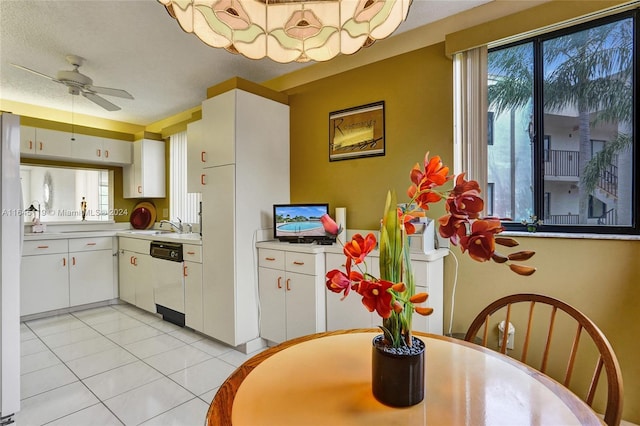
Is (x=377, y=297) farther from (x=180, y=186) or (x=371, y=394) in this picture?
(x=180, y=186)

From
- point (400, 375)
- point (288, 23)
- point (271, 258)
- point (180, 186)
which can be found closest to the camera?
point (400, 375)

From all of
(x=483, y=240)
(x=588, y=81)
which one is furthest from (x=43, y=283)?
(x=588, y=81)

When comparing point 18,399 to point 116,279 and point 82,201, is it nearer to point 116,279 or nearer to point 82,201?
point 116,279

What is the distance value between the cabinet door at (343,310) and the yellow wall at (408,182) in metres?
0.48

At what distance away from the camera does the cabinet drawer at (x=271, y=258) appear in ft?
8.98

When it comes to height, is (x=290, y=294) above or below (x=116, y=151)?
below

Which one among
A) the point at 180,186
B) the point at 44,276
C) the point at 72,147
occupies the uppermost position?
the point at 72,147

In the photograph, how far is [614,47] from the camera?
189 cm

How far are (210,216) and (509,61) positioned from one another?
8.96 ft

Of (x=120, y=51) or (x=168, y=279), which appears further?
(x=168, y=279)

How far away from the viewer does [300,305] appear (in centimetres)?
261

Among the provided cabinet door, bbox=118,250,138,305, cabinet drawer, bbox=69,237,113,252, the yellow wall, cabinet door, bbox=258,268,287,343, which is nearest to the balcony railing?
the yellow wall

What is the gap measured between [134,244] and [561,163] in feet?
14.6

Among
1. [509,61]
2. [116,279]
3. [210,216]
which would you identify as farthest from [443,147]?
[116,279]
